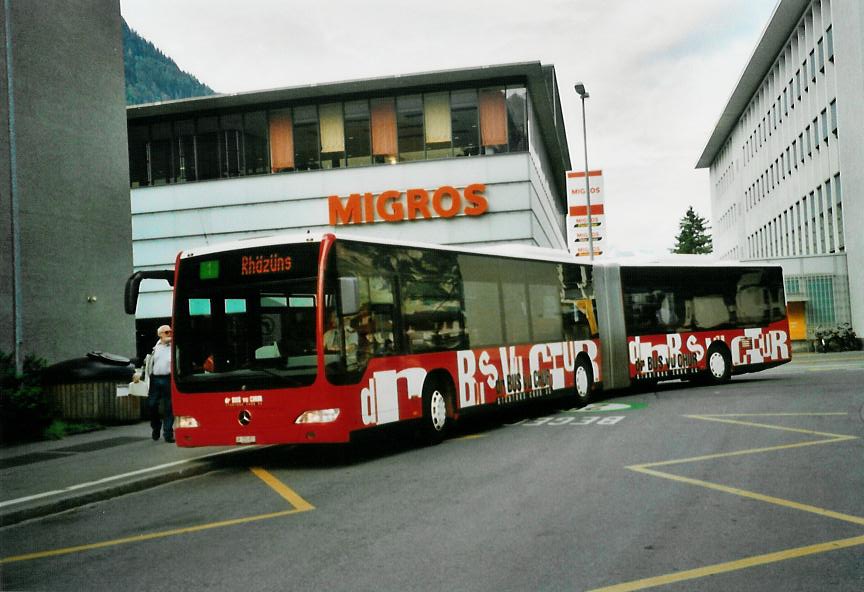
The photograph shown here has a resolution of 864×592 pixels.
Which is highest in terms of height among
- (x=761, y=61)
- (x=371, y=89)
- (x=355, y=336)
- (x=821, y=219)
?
(x=761, y=61)

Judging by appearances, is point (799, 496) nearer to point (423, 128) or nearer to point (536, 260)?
point (536, 260)

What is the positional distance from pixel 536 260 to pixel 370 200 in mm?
18251

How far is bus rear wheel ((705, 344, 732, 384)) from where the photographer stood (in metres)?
21.4

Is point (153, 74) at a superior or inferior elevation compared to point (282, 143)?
superior

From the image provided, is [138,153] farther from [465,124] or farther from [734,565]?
[734,565]

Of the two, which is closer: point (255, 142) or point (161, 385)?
point (161, 385)

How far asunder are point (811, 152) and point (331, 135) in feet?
84.8

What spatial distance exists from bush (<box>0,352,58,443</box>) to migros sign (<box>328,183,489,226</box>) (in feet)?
66.3

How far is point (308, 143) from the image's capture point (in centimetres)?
3528

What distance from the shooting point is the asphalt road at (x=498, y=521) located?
548cm

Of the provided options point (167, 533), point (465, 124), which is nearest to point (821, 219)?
point (465, 124)

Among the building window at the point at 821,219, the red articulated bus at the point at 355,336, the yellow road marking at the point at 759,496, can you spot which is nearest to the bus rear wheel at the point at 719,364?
the red articulated bus at the point at 355,336

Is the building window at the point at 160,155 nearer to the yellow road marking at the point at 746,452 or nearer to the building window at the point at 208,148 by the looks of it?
the building window at the point at 208,148

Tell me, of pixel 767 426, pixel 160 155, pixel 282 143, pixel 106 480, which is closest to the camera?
pixel 106 480
